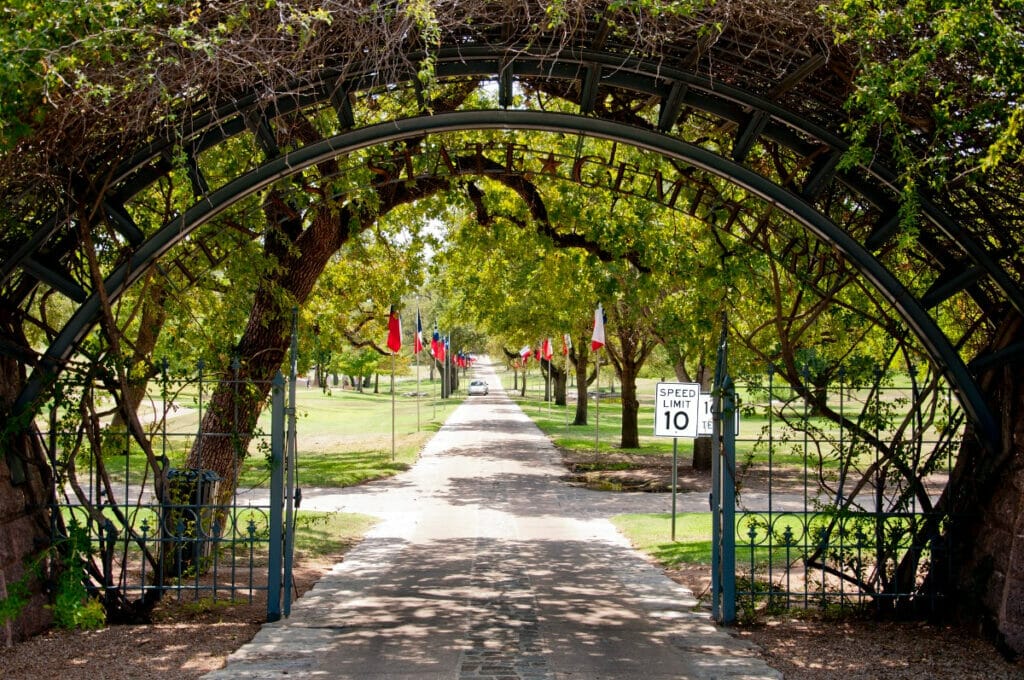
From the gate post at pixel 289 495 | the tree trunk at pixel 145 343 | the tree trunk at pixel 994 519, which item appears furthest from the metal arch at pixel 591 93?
the gate post at pixel 289 495

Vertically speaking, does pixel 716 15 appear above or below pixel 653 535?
above

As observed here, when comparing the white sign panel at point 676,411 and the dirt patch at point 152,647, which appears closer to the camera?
the dirt patch at point 152,647

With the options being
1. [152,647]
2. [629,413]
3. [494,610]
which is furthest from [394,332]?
Result: [152,647]

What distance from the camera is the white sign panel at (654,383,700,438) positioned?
47.3 feet

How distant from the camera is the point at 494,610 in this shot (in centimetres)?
952

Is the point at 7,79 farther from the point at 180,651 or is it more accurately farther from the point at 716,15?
the point at 716,15

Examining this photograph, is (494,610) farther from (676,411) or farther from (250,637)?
(676,411)

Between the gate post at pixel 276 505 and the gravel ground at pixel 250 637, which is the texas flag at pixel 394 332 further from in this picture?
the gate post at pixel 276 505

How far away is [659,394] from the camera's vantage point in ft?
47.6

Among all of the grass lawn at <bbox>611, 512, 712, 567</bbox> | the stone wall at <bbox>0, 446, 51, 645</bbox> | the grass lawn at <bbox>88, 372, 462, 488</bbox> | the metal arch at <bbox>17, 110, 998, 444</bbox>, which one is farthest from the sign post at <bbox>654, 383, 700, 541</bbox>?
the stone wall at <bbox>0, 446, 51, 645</bbox>

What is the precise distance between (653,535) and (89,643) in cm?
914

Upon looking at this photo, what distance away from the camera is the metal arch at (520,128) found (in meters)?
8.15

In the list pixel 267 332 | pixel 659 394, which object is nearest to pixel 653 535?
pixel 659 394

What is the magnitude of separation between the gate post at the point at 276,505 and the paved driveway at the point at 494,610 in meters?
0.23
